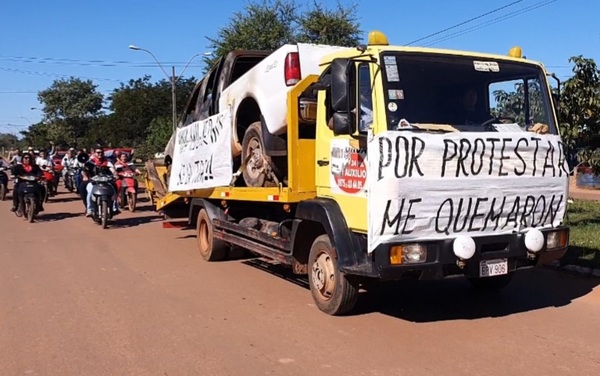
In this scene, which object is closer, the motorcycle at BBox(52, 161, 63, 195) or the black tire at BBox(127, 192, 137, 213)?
the black tire at BBox(127, 192, 137, 213)

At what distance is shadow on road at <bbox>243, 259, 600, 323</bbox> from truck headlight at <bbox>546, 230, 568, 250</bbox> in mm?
818

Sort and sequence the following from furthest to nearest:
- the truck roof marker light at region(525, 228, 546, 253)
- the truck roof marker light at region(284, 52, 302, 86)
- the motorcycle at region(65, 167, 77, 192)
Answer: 1. the motorcycle at region(65, 167, 77, 192)
2. the truck roof marker light at region(284, 52, 302, 86)
3. the truck roof marker light at region(525, 228, 546, 253)

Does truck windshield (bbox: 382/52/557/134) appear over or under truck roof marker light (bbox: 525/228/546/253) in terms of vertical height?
over

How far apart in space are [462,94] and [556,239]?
1.70 meters

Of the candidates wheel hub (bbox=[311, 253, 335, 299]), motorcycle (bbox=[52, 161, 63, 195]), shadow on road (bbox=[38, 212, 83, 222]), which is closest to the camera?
wheel hub (bbox=[311, 253, 335, 299])

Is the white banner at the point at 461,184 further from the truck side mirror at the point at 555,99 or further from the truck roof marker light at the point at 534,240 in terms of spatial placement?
the truck side mirror at the point at 555,99

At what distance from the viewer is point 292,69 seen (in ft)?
23.9

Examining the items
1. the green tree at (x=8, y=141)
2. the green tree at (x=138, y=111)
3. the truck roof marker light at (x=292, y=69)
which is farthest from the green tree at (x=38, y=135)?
the truck roof marker light at (x=292, y=69)

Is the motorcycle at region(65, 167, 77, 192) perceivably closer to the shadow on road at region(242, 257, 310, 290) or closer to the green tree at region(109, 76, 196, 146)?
the shadow on road at region(242, 257, 310, 290)

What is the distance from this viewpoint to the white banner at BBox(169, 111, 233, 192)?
29.2 feet

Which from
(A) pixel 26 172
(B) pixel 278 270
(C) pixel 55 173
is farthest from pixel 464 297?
(C) pixel 55 173

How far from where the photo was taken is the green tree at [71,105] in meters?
83.6

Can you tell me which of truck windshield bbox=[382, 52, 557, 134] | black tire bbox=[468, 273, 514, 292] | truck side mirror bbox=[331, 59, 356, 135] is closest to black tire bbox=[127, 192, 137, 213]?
black tire bbox=[468, 273, 514, 292]

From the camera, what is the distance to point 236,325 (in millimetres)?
6363
